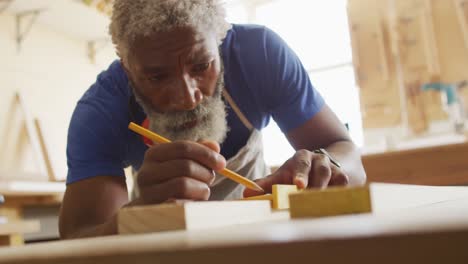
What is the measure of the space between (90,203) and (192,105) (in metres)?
0.34

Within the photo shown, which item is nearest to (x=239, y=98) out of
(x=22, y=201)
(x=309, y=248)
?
(x=309, y=248)

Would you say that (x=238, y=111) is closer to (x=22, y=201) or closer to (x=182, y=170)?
(x=182, y=170)

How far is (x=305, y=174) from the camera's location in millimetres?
891

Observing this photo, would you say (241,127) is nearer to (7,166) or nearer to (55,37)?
(7,166)

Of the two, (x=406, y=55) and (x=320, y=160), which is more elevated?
(x=406, y=55)

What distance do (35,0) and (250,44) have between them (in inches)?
83.2

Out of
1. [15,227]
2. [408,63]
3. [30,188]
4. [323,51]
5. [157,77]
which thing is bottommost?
[15,227]

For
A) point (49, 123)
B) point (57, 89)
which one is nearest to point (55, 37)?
point (57, 89)

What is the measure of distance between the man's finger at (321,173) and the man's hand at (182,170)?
21 cm

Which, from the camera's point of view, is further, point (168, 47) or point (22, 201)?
point (22, 201)

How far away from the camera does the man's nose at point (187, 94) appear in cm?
120

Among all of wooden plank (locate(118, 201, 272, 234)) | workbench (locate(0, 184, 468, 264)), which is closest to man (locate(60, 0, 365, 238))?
wooden plank (locate(118, 201, 272, 234))

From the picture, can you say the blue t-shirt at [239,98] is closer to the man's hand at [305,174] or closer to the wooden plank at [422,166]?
the man's hand at [305,174]

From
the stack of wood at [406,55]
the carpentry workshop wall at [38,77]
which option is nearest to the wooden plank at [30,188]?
the carpentry workshop wall at [38,77]
